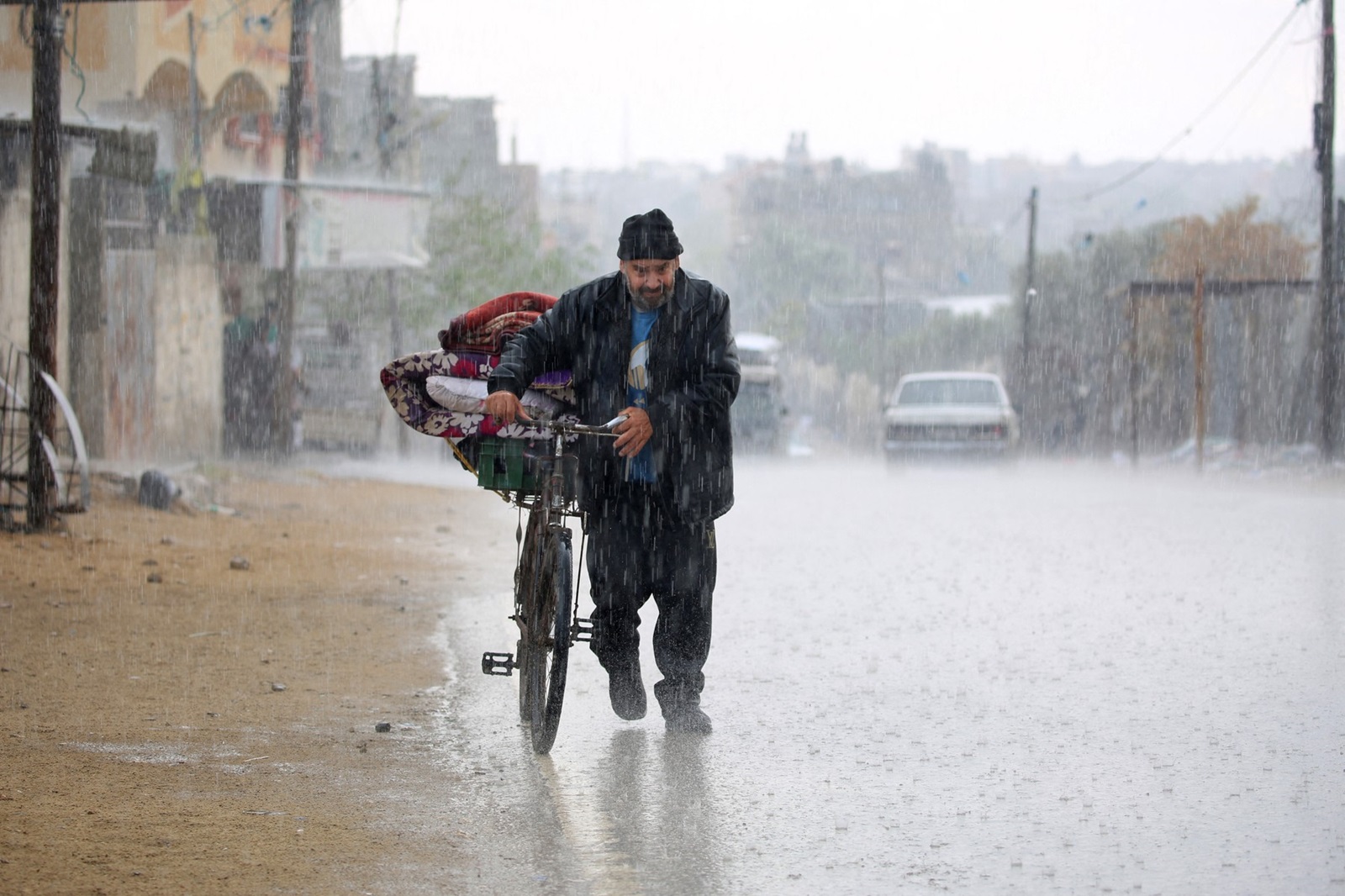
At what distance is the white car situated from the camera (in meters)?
24.5

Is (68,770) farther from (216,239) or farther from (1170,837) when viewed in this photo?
(216,239)

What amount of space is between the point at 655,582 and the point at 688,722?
50 cm

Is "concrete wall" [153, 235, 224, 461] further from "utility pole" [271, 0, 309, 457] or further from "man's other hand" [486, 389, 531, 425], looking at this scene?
"man's other hand" [486, 389, 531, 425]

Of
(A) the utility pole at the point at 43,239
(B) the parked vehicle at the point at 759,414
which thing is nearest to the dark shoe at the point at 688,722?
(A) the utility pole at the point at 43,239

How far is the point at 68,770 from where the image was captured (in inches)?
207

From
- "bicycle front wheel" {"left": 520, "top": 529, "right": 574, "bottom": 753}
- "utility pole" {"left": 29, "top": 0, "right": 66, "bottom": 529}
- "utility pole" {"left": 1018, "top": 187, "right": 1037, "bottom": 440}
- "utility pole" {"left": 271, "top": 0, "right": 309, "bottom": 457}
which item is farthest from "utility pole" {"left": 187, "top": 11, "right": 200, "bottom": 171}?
"utility pole" {"left": 1018, "top": 187, "right": 1037, "bottom": 440}

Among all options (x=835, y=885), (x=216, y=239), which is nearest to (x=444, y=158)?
(x=216, y=239)

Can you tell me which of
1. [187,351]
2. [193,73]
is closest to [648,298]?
[187,351]

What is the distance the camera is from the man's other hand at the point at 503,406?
5.26 meters

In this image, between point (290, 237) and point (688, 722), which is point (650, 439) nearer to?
point (688, 722)

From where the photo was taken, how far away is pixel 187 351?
73.5 ft

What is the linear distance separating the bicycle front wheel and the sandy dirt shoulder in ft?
1.53

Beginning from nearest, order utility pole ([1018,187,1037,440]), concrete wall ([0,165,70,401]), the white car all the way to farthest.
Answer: concrete wall ([0,165,70,401]) → the white car → utility pole ([1018,187,1037,440])

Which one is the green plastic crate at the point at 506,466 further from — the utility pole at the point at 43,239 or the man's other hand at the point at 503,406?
the utility pole at the point at 43,239
